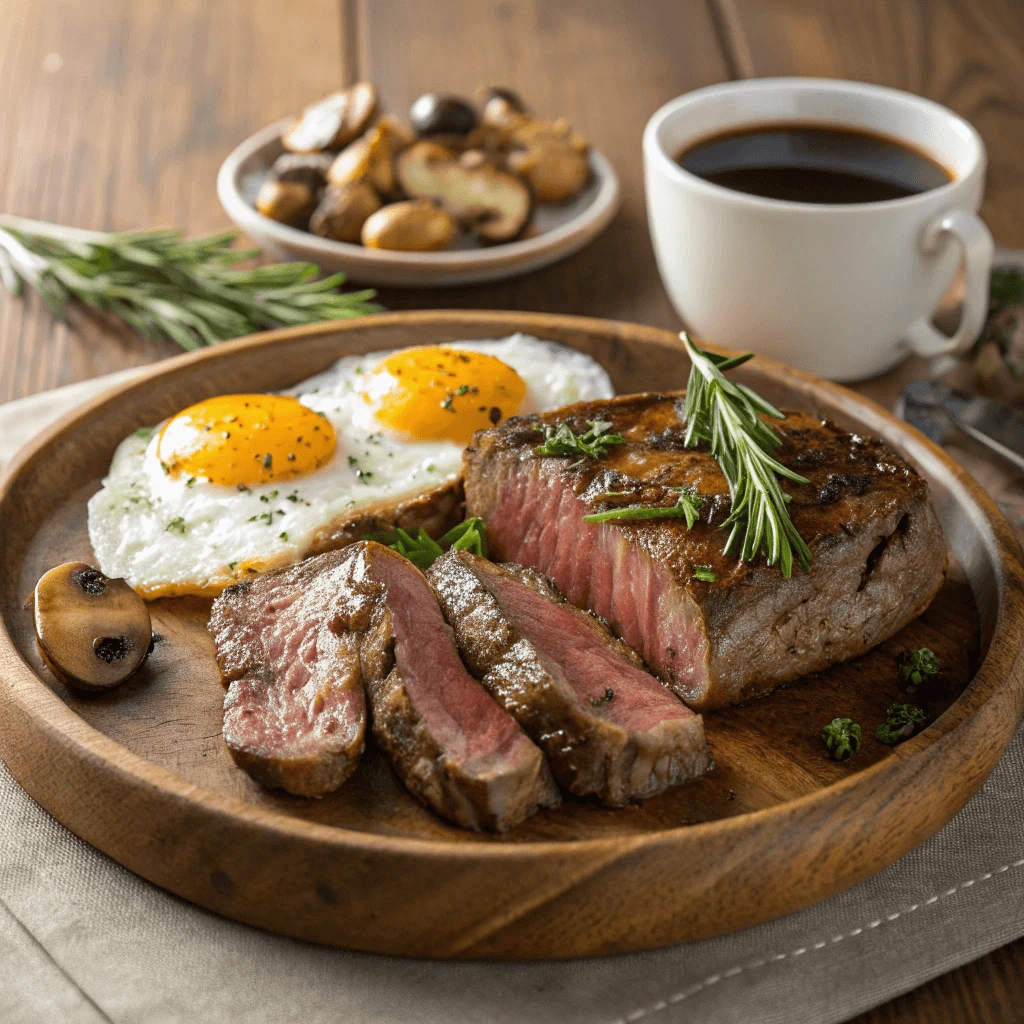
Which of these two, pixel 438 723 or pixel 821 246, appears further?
pixel 821 246

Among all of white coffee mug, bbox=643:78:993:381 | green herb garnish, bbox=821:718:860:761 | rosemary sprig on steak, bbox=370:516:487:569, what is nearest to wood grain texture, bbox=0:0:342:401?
rosemary sprig on steak, bbox=370:516:487:569

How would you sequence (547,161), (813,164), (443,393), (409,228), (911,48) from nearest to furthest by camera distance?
(443,393) → (813,164) → (409,228) → (547,161) → (911,48)

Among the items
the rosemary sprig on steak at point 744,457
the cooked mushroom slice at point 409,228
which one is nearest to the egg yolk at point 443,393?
the rosemary sprig on steak at point 744,457

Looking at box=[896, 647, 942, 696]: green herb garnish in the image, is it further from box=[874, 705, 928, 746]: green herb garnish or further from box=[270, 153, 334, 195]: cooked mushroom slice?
box=[270, 153, 334, 195]: cooked mushroom slice

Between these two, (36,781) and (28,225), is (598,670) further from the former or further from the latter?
(28,225)

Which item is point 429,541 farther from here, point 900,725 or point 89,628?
point 900,725

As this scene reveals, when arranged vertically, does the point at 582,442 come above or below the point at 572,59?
above

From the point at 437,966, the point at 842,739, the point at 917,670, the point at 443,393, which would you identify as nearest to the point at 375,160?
the point at 443,393
